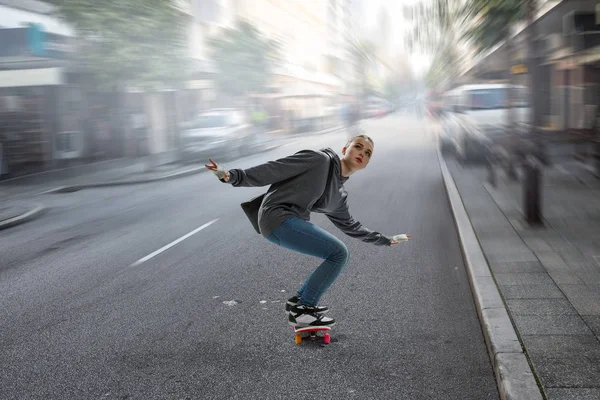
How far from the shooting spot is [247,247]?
346 inches

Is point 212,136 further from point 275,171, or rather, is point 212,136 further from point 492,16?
point 275,171

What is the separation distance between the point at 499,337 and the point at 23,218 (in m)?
9.95

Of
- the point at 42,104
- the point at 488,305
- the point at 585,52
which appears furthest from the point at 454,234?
the point at 42,104

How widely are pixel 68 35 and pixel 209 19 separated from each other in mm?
9070

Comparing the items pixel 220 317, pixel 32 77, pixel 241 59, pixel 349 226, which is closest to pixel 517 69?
pixel 349 226

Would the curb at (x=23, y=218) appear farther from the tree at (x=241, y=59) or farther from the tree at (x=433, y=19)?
the tree at (x=241, y=59)

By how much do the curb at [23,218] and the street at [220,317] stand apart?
638 mm

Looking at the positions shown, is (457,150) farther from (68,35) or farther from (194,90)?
(68,35)

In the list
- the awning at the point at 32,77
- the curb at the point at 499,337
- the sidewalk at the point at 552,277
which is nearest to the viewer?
the curb at the point at 499,337

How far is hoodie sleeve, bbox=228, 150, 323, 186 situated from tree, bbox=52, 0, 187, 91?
706 inches

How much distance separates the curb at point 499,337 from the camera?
3.52m

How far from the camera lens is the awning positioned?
58.5ft

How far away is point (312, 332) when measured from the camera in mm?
4785

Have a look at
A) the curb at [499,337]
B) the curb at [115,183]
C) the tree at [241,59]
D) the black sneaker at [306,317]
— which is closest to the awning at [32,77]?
the curb at [115,183]
